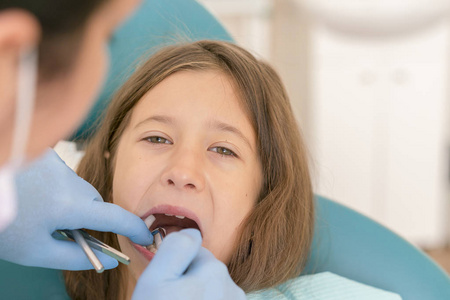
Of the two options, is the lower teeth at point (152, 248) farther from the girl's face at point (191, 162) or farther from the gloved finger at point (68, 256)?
the gloved finger at point (68, 256)

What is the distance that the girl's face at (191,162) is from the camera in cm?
98

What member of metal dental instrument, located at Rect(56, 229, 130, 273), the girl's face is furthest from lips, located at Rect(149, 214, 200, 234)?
metal dental instrument, located at Rect(56, 229, 130, 273)

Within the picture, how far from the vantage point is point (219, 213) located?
1031mm

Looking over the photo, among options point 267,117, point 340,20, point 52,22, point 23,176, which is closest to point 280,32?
point 340,20

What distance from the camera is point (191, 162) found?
98 centimetres

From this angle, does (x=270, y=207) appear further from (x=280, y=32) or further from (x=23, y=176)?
(x=280, y=32)

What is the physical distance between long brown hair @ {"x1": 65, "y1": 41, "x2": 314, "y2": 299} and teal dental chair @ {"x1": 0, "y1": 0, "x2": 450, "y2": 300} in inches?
2.1

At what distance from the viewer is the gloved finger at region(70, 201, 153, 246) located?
2.73 feet

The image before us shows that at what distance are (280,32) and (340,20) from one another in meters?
0.39

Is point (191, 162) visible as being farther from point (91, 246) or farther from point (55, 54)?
point (55, 54)

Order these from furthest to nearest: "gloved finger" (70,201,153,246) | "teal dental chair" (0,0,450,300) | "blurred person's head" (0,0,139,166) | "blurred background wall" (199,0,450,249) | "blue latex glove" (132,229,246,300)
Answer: "blurred background wall" (199,0,450,249) < "teal dental chair" (0,0,450,300) < "gloved finger" (70,201,153,246) < "blue latex glove" (132,229,246,300) < "blurred person's head" (0,0,139,166)

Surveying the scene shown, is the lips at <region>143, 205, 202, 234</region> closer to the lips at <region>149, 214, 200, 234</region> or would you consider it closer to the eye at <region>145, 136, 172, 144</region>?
the lips at <region>149, 214, 200, 234</region>

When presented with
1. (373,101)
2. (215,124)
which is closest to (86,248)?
(215,124)

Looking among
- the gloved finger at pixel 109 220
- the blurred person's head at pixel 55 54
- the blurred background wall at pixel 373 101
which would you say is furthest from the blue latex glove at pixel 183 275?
the blurred background wall at pixel 373 101
